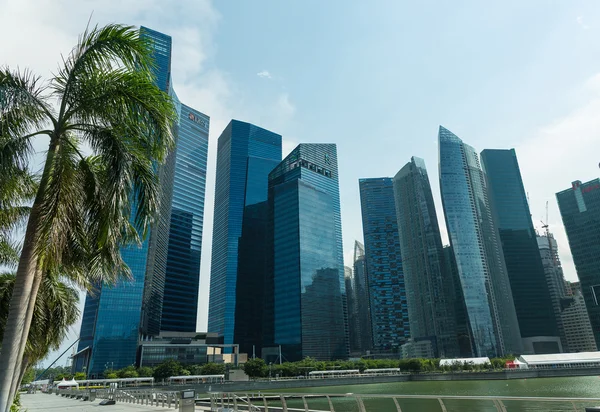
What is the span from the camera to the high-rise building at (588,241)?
18350 centimetres

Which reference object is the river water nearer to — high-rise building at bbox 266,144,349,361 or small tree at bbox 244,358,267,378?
small tree at bbox 244,358,267,378

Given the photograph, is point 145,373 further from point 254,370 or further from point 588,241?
point 588,241

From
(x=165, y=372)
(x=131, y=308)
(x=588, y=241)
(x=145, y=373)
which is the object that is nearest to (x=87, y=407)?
(x=165, y=372)

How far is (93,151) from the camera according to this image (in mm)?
9680

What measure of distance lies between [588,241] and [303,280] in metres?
138

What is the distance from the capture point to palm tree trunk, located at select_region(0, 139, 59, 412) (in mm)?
7863

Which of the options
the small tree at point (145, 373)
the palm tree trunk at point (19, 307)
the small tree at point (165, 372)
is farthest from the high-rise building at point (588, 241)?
the palm tree trunk at point (19, 307)

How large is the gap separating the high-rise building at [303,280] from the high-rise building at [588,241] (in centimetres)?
11483

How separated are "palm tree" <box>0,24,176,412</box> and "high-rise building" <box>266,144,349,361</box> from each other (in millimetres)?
172154

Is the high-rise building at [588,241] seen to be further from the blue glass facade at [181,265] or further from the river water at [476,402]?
the blue glass facade at [181,265]

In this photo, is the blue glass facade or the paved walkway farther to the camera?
the blue glass facade

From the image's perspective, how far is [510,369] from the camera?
122625mm

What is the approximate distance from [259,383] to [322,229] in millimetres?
100034

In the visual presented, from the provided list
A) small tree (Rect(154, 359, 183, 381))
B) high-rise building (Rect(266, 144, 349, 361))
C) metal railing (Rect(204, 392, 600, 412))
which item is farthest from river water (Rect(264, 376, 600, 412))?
high-rise building (Rect(266, 144, 349, 361))
